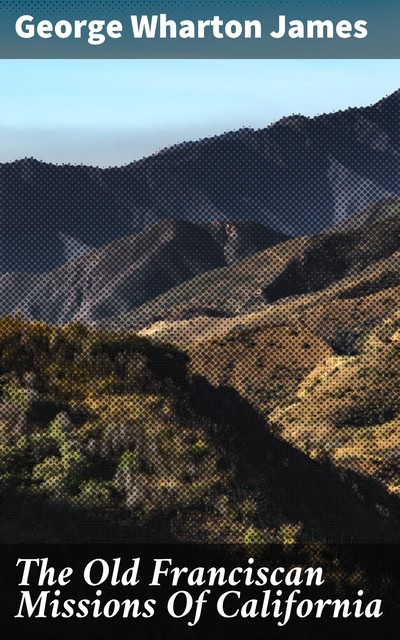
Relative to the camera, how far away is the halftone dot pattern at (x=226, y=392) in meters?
19.1

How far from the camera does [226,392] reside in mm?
23109

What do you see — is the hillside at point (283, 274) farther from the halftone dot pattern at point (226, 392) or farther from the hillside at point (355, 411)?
the hillside at point (355, 411)

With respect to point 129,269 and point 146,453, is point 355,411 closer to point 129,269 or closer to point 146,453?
point 146,453

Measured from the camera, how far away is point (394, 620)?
17.3 meters

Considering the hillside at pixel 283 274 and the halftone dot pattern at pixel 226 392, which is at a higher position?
the hillside at pixel 283 274

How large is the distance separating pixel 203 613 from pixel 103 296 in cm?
13222

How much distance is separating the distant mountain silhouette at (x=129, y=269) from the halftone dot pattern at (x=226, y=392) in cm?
52

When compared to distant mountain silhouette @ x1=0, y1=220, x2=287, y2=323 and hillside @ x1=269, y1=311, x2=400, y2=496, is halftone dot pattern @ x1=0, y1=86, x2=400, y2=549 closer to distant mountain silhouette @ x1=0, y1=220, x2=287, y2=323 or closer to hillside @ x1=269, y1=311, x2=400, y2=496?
hillside @ x1=269, y1=311, x2=400, y2=496

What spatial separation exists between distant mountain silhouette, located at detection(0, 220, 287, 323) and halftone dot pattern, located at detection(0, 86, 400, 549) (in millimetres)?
519

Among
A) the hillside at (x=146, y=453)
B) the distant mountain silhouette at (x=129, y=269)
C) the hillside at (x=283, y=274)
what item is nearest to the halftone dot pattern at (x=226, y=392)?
the hillside at (x=146, y=453)

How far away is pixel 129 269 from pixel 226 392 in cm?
12249

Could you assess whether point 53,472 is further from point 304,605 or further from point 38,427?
point 304,605

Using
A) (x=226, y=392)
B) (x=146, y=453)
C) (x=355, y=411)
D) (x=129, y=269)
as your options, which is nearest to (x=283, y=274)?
(x=129, y=269)

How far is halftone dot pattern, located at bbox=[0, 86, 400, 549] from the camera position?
19141 millimetres
